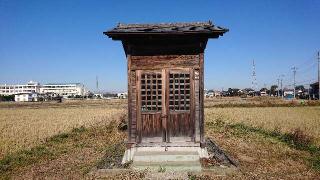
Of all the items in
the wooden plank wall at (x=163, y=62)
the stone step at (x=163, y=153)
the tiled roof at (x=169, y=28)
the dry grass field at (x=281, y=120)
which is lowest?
the dry grass field at (x=281, y=120)

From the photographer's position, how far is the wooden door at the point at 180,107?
11773mm

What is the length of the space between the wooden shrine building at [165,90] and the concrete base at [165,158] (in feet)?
0.70

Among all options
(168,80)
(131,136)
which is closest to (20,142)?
(131,136)

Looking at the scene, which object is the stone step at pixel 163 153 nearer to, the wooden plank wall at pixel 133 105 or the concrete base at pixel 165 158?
the concrete base at pixel 165 158

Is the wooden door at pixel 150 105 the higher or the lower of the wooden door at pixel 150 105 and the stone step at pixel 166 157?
the higher

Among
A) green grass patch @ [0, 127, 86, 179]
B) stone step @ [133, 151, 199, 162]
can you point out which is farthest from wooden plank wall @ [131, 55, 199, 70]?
green grass patch @ [0, 127, 86, 179]

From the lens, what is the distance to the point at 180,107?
1184 cm

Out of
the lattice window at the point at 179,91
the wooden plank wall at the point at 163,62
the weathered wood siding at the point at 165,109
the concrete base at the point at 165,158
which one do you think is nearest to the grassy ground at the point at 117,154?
the concrete base at the point at 165,158

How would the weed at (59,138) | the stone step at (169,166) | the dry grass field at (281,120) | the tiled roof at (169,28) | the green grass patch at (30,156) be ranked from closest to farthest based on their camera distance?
the stone step at (169,166) → the tiled roof at (169,28) → the green grass patch at (30,156) → the weed at (59,138) → the dry grass field at (281,120)

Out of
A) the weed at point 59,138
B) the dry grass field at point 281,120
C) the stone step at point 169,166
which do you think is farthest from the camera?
the dry grass field at point 281,120

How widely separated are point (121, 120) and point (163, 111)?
12.3m

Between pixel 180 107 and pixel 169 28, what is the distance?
2.70 metres

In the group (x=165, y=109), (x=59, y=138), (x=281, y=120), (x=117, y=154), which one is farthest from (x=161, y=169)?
(x=281, y=120)

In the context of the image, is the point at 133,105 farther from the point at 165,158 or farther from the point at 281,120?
the point at 281,120
